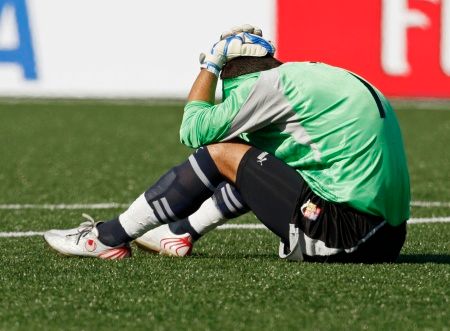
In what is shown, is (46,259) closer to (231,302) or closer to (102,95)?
(231,302)

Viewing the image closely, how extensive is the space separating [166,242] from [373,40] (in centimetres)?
1216

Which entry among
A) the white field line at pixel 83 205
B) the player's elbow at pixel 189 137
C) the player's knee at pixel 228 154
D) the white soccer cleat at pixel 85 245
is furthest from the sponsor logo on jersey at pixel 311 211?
the white field line at pixel 83 205

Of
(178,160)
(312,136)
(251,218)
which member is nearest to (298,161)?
(312,136)

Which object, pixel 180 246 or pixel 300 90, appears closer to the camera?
pixel 300 90

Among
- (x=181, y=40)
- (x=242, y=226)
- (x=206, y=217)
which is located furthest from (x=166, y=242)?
(x=181, y=40)

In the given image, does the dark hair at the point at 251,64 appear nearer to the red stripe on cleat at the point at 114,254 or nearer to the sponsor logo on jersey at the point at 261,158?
the sponsor logo on jersey at the point at 261,158

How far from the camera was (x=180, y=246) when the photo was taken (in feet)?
19.7

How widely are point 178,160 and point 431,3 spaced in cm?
721

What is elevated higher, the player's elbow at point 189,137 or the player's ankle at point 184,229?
the player's elbow at point 189,137

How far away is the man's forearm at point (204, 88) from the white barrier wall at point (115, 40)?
12.5m

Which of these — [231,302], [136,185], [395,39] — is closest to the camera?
[231,302]

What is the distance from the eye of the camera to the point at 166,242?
6.00 m

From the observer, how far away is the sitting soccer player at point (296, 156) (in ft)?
17.1

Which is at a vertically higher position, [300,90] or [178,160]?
→ [300,90]
